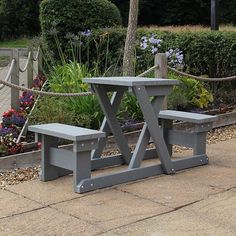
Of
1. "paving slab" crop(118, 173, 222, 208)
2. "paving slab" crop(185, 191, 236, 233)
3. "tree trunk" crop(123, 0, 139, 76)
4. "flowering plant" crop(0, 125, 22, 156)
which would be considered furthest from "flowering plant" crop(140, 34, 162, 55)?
"paving slab" crop(185, 191, 236, 233)

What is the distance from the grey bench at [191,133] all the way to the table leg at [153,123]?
504mm

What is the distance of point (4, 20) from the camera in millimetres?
44250

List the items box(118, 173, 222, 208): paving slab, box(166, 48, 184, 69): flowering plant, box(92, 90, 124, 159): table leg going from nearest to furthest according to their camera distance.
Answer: box(118, 173, 222, 208): paving slab < box(92, 90, 124, 159): table leg < box(166, 48, 184, 69): flowering plant

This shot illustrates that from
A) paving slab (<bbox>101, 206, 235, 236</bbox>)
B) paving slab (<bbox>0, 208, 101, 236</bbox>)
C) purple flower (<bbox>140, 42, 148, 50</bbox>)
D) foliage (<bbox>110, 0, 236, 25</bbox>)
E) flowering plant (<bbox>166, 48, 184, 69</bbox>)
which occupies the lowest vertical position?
paving slab (<bbox>0, 208, 101, 236</bbox>)

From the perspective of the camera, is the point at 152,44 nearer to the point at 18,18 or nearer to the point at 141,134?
the point at 141,134

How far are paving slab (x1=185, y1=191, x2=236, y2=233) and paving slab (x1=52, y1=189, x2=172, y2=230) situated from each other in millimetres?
288

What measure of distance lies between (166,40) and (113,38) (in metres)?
1.76

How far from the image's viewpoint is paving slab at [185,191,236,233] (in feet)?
13.9

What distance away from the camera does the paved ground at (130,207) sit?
13.4 feet

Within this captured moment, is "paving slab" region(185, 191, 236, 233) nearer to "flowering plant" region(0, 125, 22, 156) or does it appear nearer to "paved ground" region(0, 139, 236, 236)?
"paved ground" region(0, 139, 236, 236)

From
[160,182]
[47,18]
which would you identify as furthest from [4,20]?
A: [160,182]

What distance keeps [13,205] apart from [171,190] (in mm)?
1478

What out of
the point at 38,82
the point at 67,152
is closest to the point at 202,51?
the point at 38,82

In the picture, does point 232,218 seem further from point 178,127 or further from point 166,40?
point 166,40
